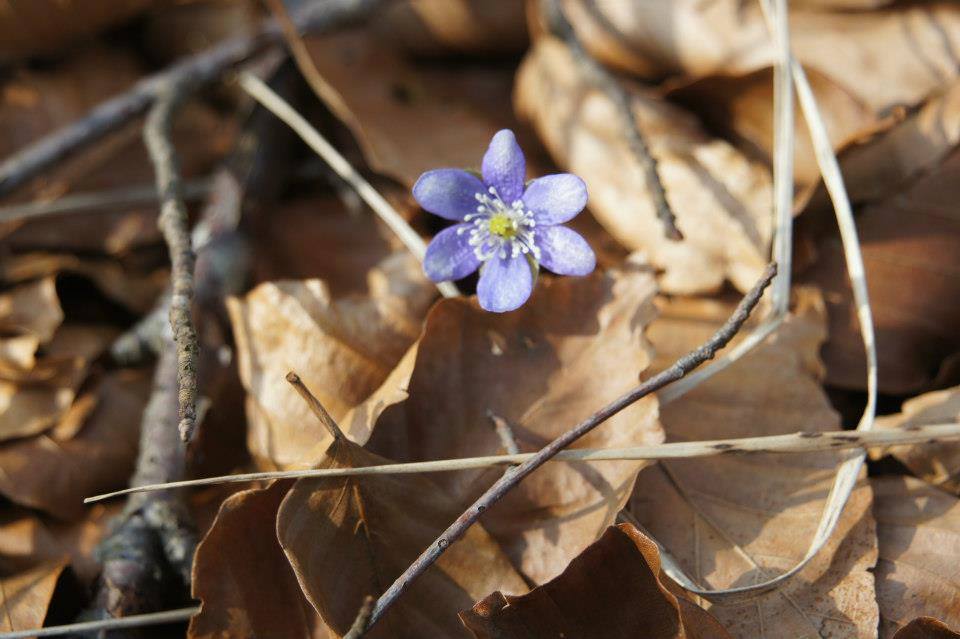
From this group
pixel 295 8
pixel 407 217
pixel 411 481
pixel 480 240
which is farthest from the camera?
pixel 295 8

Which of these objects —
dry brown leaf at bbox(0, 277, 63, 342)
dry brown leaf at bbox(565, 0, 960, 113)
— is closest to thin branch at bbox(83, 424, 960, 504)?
dry brown leaf at bbox(0, 277, 63, 342)

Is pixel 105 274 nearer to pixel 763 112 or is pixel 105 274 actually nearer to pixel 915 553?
pixel 763 112

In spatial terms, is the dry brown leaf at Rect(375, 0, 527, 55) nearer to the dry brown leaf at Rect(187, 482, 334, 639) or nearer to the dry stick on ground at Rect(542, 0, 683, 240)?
the dry stick on ground at Rect(542, 0, 683, 240)

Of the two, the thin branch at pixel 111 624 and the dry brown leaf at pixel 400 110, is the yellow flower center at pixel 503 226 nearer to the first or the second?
the dry brown leaf at pixel 400 110

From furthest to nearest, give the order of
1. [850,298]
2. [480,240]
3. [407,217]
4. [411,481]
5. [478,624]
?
[407,217] → [850,298] → [480,240] → [411,481] → [478,624]

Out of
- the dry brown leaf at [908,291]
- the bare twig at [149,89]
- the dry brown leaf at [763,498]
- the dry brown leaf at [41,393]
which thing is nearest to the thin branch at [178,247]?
the bare twig at [149,89]

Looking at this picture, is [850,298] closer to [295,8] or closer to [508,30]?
[508,30]

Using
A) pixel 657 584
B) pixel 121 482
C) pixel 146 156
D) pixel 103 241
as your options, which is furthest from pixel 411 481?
pixel 146 156
